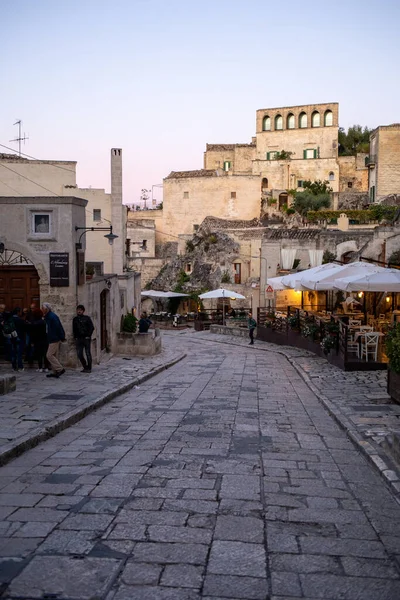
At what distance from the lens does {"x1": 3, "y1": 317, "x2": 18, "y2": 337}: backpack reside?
1306cm

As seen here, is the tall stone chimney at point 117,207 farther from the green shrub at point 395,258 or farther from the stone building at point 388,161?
the stone building at point 388,161

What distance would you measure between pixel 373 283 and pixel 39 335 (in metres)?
8.15

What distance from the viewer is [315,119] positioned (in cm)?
7044

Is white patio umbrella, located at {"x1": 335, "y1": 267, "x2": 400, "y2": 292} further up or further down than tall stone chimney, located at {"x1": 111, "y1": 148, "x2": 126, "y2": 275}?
further down

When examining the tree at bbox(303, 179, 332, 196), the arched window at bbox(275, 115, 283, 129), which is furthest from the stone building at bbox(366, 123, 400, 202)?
the arched window at bbox(275, 115, 283, 129)

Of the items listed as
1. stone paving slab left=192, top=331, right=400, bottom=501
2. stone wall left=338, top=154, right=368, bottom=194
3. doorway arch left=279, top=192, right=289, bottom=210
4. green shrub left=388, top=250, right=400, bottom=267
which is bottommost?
stone paving slab left=192, top=331, right=400, bottom=501

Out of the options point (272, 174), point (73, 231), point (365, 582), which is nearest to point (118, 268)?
point (73, 231)

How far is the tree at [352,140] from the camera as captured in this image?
7512 cm

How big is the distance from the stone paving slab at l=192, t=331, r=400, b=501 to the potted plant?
227mm

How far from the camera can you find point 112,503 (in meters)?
5.57

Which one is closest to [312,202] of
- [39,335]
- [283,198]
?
[283,198]

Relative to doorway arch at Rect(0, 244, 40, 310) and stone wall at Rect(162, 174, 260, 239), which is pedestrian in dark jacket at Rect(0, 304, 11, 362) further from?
stone wall at Rect(162, 174, 260, 239)

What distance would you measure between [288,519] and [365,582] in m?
1.15

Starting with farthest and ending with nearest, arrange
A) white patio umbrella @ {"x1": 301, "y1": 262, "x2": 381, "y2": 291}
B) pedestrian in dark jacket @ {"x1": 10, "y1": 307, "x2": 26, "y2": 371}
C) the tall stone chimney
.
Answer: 1. the tall stone chimney
2. white patio umbrella @ {"x1": 301, "y1": 262, "x2": 381, "y2": 291}
3. pedestrian in dark jacket @ {"x1": 10, "y1": 307, "x2": 26, "y2": 371}
